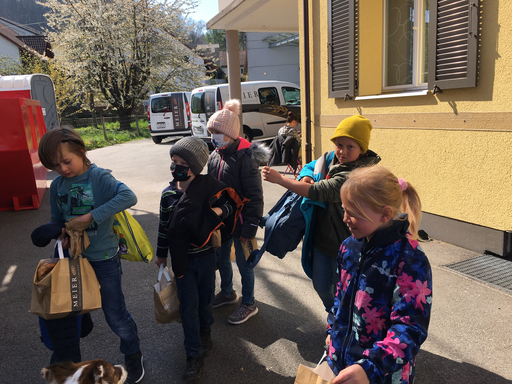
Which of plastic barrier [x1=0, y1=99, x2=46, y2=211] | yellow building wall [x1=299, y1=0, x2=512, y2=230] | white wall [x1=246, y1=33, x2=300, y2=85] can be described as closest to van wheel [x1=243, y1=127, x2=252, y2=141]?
plastic barrier [x1=0, y1=99, x2=46, y2=211]

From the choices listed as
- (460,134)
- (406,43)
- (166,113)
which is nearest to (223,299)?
(460,134)

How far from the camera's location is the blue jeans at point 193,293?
2.63 metres

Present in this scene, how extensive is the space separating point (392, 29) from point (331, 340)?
225 inches

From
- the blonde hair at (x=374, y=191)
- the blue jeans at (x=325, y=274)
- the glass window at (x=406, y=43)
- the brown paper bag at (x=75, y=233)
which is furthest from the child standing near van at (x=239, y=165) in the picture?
the glass window at (x=406, y=43)

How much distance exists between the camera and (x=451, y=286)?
12.7ft

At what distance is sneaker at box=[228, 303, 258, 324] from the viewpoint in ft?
11.0

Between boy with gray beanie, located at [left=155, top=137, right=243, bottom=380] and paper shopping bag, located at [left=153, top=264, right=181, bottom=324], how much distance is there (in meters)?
0.04

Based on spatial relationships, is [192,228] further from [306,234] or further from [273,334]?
[273,334]

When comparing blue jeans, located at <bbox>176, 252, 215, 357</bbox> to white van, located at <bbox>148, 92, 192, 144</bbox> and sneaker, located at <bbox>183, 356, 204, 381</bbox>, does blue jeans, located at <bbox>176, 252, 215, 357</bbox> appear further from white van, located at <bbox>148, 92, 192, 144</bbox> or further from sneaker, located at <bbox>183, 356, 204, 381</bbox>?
white van, located at <bbox>148, 92, 192, 144</bbox>

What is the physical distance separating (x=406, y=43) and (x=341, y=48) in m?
0.96

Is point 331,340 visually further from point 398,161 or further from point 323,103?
point 323,103

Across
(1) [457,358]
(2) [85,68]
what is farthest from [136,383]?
(2) [85,68]

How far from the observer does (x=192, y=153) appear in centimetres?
249

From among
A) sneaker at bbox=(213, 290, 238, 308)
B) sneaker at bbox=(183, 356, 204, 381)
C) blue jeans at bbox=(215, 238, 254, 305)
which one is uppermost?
blue jeans at bbox=(215, 238, 254, 305)
